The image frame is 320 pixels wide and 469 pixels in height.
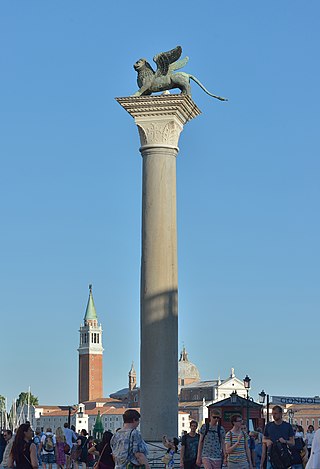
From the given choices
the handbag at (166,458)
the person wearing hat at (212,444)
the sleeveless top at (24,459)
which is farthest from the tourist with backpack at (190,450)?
the sleeveless top at (24,459)

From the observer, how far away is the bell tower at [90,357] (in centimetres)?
16812

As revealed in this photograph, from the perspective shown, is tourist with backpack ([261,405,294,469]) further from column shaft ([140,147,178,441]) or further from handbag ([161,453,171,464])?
column shaft ([140,147,178,441])

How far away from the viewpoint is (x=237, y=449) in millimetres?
11992

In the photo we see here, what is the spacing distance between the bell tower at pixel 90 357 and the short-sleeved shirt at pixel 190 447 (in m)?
155

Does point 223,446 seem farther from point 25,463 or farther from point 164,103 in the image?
point 164,103

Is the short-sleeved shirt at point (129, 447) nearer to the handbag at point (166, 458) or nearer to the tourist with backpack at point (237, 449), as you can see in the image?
the tourist with backpack at point (237, 449)

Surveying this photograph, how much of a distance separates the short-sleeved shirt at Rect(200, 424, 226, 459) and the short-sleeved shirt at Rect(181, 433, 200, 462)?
916 mm

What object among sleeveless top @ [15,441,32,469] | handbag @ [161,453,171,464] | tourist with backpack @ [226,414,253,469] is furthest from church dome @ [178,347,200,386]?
sleeveless top @ [15,441,32,469]

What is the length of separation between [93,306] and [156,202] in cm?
16015

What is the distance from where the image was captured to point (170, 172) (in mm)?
19047

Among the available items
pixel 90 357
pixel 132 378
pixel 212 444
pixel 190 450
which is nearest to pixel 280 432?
pixel 212 444

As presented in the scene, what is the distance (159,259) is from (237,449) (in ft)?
23.0

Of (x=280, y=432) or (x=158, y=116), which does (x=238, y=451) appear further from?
(x=158, y=116)

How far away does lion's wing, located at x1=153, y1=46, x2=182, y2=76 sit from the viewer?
19734 millimetres
